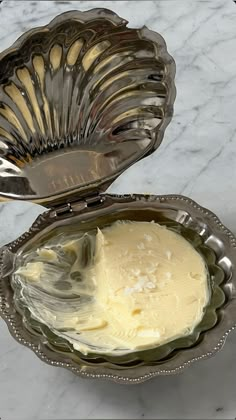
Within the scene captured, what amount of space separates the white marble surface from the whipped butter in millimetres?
83

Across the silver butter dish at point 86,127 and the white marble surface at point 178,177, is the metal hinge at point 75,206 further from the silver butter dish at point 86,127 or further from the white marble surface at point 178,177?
the white marble surface at point 178,177

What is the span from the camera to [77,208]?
0.97 m

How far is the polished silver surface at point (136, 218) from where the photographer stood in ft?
2.78

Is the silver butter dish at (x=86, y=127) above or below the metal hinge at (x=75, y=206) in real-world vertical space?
above

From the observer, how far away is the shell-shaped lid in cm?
96

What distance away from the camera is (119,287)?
88 centimetres

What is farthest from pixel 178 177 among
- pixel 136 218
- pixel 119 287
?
pixel 119 287

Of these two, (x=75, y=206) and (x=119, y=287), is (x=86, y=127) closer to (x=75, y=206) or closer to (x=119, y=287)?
(x=75, y=206)

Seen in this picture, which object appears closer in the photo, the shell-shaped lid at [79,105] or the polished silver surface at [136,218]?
the polished silver surface at [136,218]

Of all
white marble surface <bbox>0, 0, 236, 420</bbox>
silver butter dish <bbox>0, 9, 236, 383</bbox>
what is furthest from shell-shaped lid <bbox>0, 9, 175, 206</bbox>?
white marble surface <bbox>0, 0, 236, 420</bbox>

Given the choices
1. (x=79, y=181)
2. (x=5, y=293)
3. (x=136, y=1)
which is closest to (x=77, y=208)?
(x=79, y=181)

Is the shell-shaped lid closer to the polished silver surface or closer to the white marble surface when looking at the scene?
the polished silver surface

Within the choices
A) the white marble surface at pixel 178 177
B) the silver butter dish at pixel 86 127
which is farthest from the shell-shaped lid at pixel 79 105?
the white marble surface at pixel 178 177

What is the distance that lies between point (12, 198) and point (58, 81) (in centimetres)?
15
